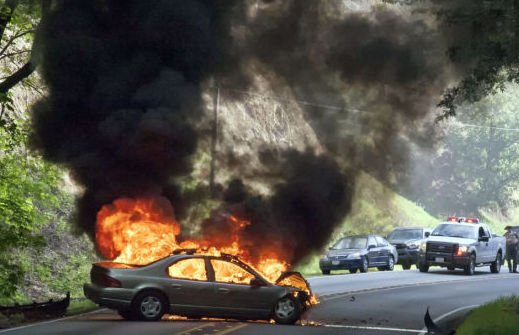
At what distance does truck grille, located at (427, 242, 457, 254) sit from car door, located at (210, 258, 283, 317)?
16889 mm

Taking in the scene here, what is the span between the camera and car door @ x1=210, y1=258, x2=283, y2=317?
1579 centimetres

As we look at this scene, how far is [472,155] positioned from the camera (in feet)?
237

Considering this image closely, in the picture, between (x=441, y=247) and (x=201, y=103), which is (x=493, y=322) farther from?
(x=441, y=247)

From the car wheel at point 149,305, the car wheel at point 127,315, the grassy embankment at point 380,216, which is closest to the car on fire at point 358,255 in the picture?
the grassy embankment at point 380,216

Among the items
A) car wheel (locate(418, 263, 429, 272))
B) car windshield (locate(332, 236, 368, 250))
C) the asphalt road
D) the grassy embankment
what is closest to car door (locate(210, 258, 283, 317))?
the asphalt road

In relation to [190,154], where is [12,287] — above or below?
below

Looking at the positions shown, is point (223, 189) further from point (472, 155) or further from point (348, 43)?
point (472, 155)

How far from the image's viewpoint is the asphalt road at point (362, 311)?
14.8 metres

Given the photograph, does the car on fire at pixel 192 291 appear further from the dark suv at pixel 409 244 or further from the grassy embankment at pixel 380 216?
the grassy embankment at pixel 380 216

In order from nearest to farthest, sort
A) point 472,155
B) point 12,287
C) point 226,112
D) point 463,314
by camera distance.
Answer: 1. point 463,314
2. point 12,287
3. point 226,112
4. point 472,155

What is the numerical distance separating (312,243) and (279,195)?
4.63 ft

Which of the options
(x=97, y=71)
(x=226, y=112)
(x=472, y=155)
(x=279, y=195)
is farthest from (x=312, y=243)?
(x=472, y=155)

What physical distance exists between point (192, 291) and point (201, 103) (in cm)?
665

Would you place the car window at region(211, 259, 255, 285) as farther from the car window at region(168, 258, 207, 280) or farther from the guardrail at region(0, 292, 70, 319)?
the guardrail at region(0, 292, 70, 319)
